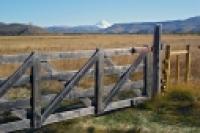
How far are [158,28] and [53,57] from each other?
3.40 metres

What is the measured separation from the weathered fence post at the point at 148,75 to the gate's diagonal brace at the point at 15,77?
3521mm

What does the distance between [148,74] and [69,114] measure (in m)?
2.76

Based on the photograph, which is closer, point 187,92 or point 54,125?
point 54,125

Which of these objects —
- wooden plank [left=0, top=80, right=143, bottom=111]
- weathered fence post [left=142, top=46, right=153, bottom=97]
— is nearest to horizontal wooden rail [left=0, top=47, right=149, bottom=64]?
weathered fence post [left=142, top=46, right=153, bottom=97]

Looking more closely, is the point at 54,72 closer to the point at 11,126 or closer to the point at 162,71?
the point at 11,126

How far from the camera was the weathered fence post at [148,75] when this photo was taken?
10492 millimetres

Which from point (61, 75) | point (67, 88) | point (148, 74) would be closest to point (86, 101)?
point (67, 88)

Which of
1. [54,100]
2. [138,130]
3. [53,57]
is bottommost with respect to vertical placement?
[138,130]

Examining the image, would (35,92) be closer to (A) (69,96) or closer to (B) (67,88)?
(B) (67,88)

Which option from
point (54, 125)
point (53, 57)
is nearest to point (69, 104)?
point (54, 125)

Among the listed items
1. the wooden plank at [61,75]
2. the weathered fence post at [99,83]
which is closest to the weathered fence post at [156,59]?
the wooden plank at [61,75]

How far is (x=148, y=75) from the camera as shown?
1062 centimetres

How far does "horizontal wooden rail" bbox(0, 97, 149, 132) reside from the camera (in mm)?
7446

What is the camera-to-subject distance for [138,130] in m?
8.66
